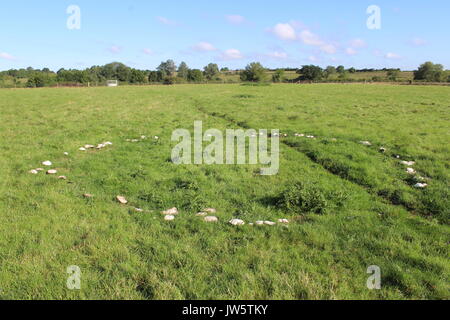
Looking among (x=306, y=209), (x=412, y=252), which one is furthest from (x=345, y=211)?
(x=412, y=252)

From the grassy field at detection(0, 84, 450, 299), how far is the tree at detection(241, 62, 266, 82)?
112 meters

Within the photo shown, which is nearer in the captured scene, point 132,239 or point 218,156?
point 132,239

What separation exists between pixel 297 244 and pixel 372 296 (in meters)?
A: 1.53

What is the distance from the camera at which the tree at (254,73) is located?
119250 mm

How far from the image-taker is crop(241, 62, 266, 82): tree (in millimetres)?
119250

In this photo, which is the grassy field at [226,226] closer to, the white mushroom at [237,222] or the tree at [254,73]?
the white mushroom at [237,222]

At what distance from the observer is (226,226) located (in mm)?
6055

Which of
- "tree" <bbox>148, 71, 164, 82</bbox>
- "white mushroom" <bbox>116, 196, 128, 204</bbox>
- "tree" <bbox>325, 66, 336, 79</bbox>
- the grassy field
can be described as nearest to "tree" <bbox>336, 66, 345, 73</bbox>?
"tree" <bbox>325, 66, 336, 79</bbox>

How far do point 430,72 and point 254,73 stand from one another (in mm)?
63464

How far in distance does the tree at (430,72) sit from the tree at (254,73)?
5850 cm

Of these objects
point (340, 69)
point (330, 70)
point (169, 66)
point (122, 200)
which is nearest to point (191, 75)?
point (169, 66)

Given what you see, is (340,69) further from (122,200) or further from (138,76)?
(122,200)

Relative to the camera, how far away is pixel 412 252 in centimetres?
512
